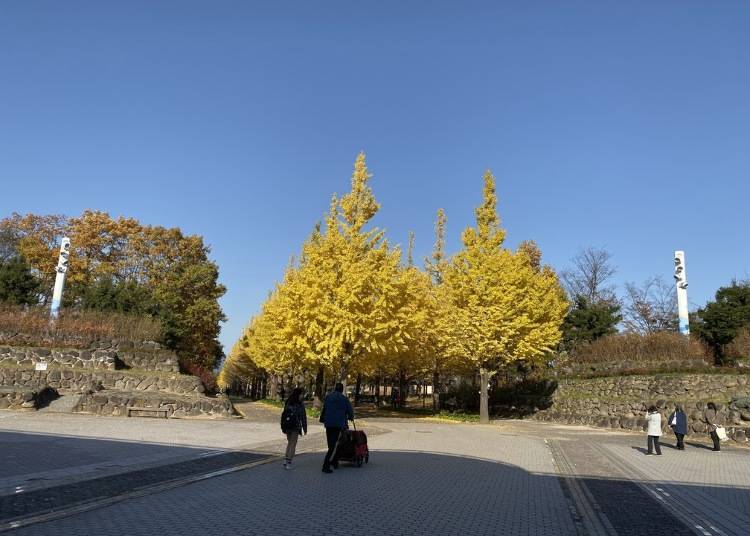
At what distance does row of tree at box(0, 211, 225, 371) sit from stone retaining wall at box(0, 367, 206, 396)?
20.9ft

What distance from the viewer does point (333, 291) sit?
2600 centimetres

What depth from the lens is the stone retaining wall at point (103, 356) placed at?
26406 mm

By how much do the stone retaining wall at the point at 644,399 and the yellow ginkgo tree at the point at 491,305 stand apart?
444cm

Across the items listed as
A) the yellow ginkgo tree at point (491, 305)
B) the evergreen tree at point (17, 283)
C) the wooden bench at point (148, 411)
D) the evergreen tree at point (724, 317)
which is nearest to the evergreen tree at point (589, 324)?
the evergreen tree at point (724, 317)

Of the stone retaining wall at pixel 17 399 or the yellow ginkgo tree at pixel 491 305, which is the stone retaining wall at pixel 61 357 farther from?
the yellow ginkgo tree at pixel 491 305

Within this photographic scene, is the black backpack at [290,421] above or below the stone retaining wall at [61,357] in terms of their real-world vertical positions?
below

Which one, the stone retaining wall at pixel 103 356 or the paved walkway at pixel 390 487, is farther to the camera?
the stone retaining wall at pixel 103 356

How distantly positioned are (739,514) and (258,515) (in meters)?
7.25

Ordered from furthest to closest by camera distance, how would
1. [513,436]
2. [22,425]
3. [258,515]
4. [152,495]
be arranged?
[513,436], [22,425], [152,495], [258,515]

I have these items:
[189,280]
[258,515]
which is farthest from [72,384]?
[258,515]

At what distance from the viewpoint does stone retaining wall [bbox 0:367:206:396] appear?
987 inches

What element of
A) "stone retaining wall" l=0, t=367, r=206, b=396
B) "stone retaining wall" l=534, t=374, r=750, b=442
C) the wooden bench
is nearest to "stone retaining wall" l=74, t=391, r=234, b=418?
the wooden bench

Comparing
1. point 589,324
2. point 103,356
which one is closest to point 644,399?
point 589,324

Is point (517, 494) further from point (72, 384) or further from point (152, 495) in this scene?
point (72, 384)
